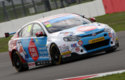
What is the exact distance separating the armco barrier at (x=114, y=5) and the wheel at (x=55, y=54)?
60.1 ft

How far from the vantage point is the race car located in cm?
1271

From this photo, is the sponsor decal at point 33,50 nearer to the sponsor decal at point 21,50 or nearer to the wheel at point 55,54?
the sponsor decal at point 21,50

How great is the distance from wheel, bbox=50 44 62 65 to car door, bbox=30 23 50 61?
0.27 m

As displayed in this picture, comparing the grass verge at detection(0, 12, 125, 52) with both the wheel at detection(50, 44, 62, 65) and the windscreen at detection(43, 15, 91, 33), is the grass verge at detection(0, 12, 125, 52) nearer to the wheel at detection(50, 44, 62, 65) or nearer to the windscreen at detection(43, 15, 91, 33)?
the windscreen at detection(43, 15, 91, 33)

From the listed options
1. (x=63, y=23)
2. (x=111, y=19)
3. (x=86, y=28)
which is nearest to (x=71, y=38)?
(x=86, y=28)

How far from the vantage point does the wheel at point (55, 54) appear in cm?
1293

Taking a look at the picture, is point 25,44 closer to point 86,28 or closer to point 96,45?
point 86,28

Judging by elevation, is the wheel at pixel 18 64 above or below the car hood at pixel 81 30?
below

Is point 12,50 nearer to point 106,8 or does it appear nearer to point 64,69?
point 64,69

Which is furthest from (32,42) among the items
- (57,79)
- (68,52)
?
(57,79)

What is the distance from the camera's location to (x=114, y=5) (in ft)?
105

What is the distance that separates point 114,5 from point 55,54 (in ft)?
63.4

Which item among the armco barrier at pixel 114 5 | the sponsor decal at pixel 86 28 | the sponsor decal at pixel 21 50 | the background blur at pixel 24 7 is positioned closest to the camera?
the sponsor decal at pixel 86 28

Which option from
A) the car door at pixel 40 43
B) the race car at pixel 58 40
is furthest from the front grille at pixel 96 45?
the car door at pixel 40 43
